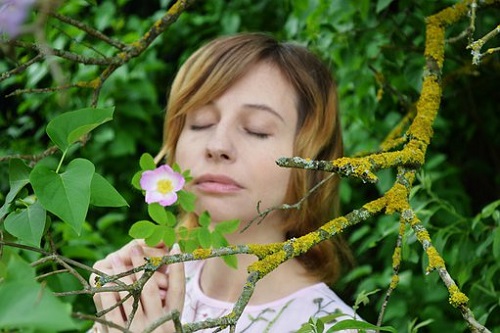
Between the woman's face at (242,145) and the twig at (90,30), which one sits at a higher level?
the twig at (90,30)

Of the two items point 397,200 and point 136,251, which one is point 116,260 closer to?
point 136,251

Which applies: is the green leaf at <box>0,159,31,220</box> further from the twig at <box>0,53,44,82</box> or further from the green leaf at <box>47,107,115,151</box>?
the twig at <box>0,53,44,82</box>

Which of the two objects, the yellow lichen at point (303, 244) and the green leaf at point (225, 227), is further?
the green leaf at point (225, 227)

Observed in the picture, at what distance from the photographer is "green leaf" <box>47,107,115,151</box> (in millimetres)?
877

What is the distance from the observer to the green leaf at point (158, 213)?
105cm

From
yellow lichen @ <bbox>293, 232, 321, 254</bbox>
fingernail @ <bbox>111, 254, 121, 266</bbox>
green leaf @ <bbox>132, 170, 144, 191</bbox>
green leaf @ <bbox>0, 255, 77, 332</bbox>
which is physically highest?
green leaf @ <bbox>0, 255, 77, 332</bbox>

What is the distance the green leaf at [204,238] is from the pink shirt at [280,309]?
317 millimetres

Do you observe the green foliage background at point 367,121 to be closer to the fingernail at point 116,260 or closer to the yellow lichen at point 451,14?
the fingernail at point 116,260

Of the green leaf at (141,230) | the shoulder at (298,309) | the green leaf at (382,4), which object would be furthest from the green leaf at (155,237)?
the green leaf at (382,4)

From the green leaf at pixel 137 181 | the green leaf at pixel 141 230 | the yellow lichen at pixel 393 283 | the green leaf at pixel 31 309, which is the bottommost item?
the green leaf at pixel 141 230

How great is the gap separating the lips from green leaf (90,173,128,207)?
1.56ft

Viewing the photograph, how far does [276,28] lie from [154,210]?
202 centimetres

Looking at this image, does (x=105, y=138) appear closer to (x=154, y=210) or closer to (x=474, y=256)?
(x=474, y=256)

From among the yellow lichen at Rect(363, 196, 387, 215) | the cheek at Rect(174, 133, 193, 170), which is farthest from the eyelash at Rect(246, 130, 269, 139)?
the yellow lichen at Rect(363, 196, 387, 215)
